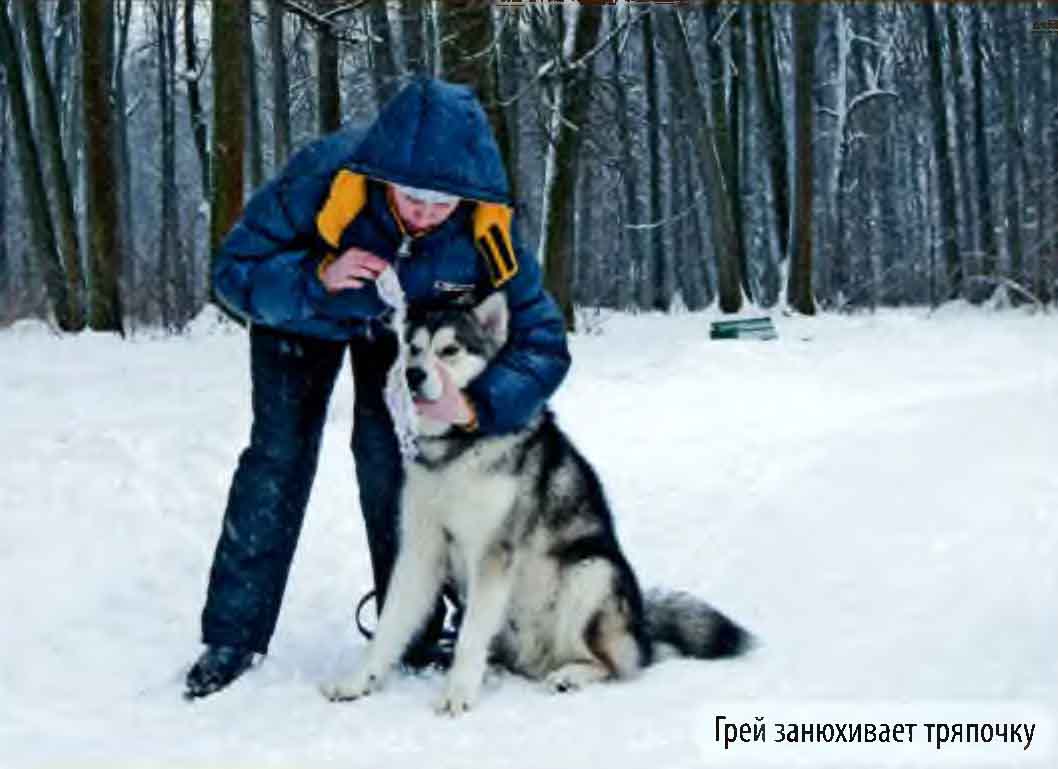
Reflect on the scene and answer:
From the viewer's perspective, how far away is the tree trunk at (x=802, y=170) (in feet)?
53.3

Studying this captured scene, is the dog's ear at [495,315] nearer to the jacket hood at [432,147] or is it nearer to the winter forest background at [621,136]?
the jacket hood at [432,147]

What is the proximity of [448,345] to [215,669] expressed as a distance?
1079 millimetres

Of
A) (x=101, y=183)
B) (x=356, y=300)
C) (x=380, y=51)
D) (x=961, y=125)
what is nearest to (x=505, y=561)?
(x=356, y=300)

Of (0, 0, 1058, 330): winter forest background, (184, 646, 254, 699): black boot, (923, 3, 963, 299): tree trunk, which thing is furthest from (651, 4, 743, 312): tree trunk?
(184, 646, 254, 699): black boot

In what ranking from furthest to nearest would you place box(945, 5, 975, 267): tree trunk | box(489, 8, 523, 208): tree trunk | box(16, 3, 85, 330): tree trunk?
box(945, 5, 975, 267): tree trunk
box(16, 3, 85, 330): tree trunk
box(489, 8, 523, 208): tree trunk

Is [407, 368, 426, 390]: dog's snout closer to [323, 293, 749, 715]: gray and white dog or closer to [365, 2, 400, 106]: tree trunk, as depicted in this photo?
[323, 293, 749, 715]: gray and white dog

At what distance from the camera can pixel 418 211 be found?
3.39m

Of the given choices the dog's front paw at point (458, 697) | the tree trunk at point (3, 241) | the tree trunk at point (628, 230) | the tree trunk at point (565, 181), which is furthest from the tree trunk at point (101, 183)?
the tree trunk at point (628, 230)

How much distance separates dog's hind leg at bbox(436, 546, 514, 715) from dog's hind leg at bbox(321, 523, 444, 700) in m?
0.17

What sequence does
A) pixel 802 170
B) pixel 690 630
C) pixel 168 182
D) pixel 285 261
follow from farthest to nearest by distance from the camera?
pixel 168 182
pixel 802 170
pixel 690 630
pixel 285 261

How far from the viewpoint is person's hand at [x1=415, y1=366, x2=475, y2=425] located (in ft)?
11.1

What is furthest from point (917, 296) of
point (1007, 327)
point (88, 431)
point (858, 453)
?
point (88, 431)

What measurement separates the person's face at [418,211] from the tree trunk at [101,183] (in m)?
8.69

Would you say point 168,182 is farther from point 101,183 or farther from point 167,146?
point 101,183
